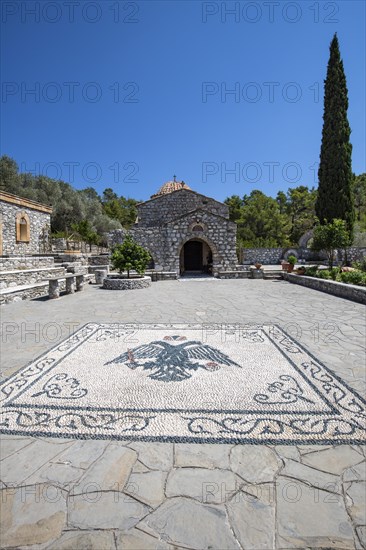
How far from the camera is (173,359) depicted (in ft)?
13.5

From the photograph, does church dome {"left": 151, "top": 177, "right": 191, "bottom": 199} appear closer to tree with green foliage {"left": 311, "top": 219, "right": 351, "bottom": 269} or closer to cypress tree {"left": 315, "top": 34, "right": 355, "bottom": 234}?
cypress tree {"left": 315, "top": 34, "right": 355, "bottom": 234}

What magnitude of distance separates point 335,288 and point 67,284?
10.2m

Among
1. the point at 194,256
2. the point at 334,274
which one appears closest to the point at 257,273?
the point at 334,274

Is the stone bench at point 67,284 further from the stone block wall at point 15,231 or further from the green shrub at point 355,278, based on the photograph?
the green shrub at point 355,278

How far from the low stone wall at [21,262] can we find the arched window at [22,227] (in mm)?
3747

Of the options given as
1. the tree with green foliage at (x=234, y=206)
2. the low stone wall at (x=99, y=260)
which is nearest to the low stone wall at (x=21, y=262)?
the low stone wall at (x=99, y=260)

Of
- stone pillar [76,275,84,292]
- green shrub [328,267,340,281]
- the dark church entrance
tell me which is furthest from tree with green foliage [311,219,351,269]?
stone pillar [76,275,84,292]

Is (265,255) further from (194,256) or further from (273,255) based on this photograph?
(194,256)

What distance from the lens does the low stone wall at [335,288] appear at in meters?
8.55

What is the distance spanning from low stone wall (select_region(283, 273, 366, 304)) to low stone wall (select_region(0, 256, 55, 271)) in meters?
14.0

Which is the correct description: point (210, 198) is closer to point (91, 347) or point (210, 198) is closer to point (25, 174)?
point (91, 347)

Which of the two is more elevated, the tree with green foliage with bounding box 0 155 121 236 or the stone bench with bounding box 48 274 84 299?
the tree with green foliage with bounding box 0 155 121 236

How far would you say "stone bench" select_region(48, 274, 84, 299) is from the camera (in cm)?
977

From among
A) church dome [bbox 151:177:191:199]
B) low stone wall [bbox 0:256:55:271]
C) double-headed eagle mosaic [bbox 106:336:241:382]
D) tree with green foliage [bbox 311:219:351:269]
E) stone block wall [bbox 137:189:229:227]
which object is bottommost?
double-headed eagle mosaic [bbox 106:336:241:382]
